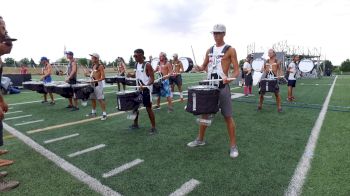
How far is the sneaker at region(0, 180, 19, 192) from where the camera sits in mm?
3453

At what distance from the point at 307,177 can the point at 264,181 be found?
622mm

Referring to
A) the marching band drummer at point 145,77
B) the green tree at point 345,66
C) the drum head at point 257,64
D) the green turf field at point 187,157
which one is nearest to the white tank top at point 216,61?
the green turf field at point 187,157

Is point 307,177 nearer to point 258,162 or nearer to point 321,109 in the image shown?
point 258,162

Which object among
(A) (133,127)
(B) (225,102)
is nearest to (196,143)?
(B) (225,102)

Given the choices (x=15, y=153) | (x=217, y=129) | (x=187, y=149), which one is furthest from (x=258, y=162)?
(x=15, y=153)

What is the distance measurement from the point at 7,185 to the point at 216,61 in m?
3.57

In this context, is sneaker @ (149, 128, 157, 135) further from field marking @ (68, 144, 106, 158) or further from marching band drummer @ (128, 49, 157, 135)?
field marking @ (68, 144, 106, 158)

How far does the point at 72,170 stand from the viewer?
4.06 metres

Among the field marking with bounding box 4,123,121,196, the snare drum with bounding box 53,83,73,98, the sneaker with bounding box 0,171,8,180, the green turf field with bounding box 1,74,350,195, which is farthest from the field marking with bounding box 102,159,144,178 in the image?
the snare drum with bounding box 53,83,73,98

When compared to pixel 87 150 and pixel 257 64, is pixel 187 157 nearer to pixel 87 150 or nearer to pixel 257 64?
pixel 87 150

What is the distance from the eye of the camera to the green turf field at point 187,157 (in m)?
3.46

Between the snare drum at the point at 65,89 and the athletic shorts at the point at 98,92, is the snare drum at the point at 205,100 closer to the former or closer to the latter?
the athletic shorts at the point at 98,92

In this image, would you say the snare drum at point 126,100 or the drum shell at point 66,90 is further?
the drum shell at point 66,90

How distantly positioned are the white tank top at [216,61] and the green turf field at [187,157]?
142cm
